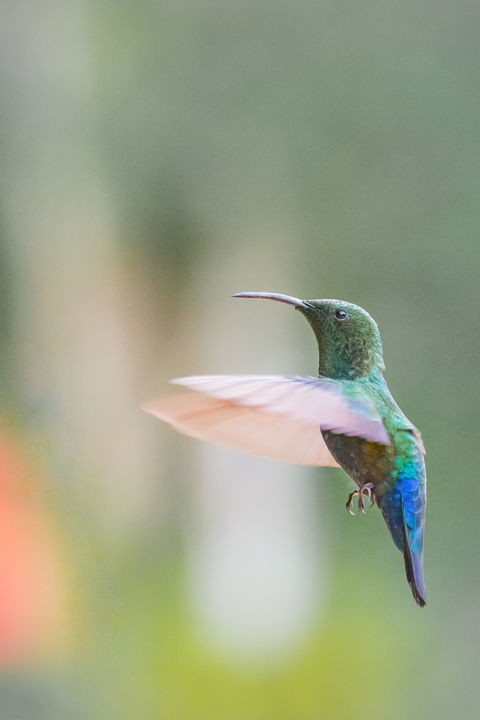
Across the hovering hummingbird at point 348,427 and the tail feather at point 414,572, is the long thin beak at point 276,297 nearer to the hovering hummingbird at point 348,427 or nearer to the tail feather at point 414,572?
the hovering hummingbird at point 348,427

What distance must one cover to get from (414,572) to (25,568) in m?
2.67

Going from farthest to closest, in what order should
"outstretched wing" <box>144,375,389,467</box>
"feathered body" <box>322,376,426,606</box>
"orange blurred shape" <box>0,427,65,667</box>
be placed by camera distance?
1. "orange blurred shape" <box>0,427,65,667</box>
2. "feathered body" <box>322,376,426,606</box>
3. "outstretched wing" <box>144,375,389,467</box>

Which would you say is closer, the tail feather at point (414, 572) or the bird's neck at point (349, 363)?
the tail feather at point (414, 572)

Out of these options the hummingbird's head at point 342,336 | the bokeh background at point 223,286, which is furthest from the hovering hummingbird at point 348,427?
the bokeh background at point 223,286

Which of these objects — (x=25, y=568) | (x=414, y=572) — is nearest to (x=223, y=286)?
(x=25, y=568)

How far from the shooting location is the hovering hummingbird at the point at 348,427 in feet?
1.81

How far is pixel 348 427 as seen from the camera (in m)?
0.54

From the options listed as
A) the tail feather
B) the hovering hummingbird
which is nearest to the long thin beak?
the hovering hummingbird

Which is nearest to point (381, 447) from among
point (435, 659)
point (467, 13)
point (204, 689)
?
point (204, 689)

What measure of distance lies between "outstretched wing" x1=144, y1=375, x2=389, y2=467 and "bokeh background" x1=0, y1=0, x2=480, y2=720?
221 cm

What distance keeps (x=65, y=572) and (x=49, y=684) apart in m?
0.37

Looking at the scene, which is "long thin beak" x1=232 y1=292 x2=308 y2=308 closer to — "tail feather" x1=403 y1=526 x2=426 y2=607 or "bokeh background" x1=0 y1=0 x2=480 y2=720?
"tail feather" x1=403 y1=526 x2=426 y2=607

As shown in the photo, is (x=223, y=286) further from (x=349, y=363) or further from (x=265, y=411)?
(x=265, y=411)

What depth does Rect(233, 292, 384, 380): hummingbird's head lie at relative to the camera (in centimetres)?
68
